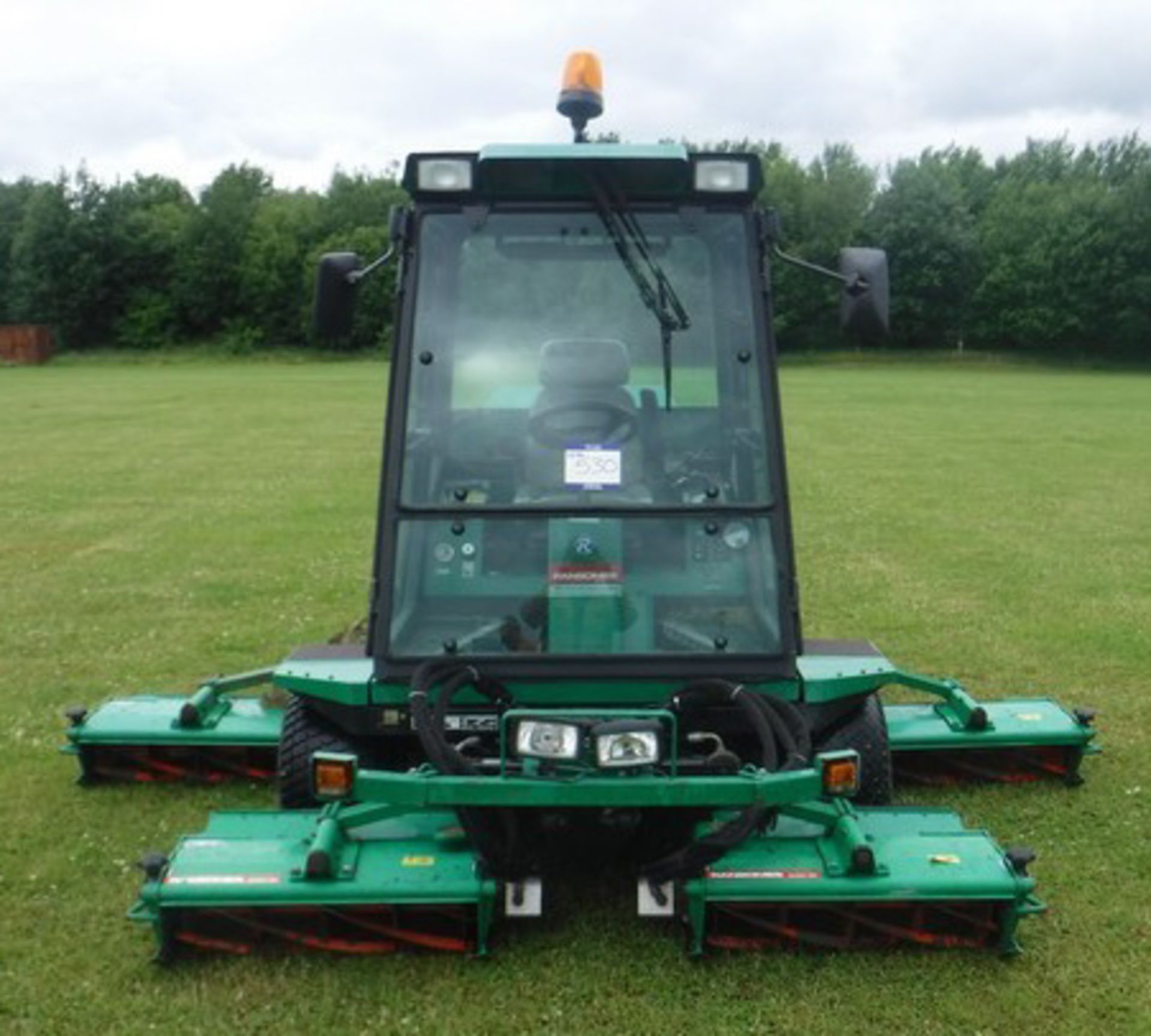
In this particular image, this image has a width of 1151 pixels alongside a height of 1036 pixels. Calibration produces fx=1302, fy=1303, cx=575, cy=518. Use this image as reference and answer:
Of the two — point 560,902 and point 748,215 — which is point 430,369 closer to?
point 748,215

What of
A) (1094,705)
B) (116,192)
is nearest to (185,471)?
(1094,705)

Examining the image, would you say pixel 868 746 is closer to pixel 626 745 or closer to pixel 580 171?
pixel 626 745

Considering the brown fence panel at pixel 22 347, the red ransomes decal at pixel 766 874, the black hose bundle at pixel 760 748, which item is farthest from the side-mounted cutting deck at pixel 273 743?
the brown fence panel at pixel 22 347

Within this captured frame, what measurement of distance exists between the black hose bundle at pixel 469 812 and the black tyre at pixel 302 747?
655mm

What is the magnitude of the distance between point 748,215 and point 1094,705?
3610mm

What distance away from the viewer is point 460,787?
368cm

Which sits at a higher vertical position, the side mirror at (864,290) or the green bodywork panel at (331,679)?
the side mirror at (864,290)

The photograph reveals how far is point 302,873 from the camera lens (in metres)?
3.88

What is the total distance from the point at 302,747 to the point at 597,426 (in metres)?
1.56

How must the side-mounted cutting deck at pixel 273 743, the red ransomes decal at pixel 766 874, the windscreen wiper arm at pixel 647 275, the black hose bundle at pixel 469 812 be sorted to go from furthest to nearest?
the side-mounted cutting deck at pixel 273 743 < the windscreen wiper arm at pixel 647 275 < the red ransomes decal at pixel 766 874 < the black hose bundle at pixel 469 812

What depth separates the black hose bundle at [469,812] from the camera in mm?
3820

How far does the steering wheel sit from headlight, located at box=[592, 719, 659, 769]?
4.10 feet

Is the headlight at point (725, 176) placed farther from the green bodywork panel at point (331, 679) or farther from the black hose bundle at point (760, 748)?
the green bodywork panel at point (331, 679)

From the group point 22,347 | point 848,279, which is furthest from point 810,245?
point 848,279
